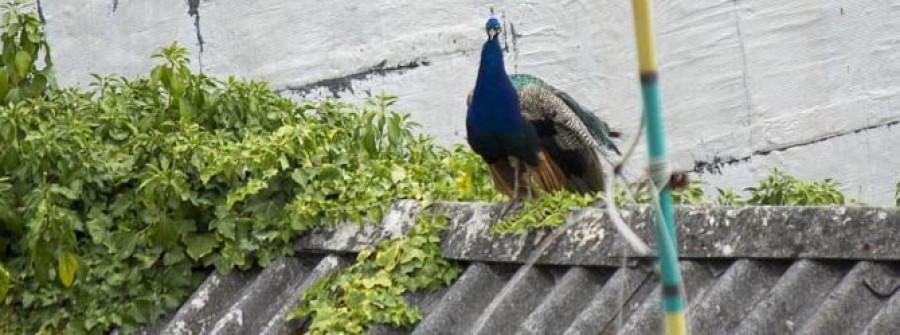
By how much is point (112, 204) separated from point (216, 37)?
2158mm

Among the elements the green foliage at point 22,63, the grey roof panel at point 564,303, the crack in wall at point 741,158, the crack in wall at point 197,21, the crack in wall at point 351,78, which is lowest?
the crack in wall at point 741,158

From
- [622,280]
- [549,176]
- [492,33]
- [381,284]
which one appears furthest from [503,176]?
[622,280]

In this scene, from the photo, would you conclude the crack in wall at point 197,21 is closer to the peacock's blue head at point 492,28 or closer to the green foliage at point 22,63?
the green foliage at point 22,63

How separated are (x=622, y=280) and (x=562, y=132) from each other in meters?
1.73

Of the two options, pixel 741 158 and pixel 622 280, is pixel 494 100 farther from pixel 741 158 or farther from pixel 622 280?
pixel 622 280

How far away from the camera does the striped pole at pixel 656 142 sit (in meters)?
2.48

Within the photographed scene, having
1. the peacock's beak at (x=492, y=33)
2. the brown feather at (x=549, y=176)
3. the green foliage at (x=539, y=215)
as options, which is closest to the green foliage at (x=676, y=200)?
the green foliage at (x=539, y=215)

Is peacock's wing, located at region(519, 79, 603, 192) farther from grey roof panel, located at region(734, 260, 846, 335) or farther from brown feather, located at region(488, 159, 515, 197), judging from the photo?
grey roof panel, located at region(734, 260, 846, 335)

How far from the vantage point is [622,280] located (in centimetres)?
416

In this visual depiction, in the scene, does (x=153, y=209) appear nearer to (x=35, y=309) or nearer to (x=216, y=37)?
(x=35, y=309)

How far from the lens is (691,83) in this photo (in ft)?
21.3

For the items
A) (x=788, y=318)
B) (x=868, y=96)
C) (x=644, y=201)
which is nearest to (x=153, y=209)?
(x=644, y=201)

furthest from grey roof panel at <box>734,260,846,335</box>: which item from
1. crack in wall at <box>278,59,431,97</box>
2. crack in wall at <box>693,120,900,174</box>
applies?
crack in wall at <box>278,59,431,97</box>

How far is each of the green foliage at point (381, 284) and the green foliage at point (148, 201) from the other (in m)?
0.20
